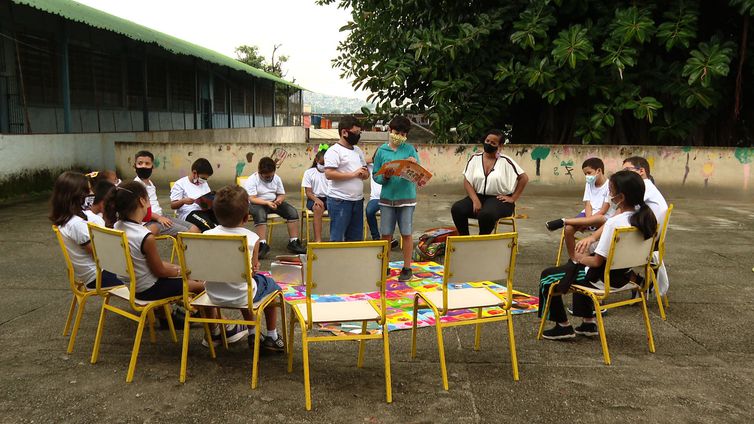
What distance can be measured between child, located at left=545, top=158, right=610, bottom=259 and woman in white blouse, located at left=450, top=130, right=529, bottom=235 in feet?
1.60

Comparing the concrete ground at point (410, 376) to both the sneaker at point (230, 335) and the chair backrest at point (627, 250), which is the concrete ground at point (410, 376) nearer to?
the sneaker at point (230, 335)

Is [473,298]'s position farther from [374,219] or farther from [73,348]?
[374,219]

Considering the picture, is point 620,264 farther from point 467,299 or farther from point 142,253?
point 142,253

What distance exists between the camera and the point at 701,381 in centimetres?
349

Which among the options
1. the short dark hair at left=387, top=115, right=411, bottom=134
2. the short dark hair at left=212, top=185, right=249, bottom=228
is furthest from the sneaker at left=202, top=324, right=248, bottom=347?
the short dark hair at left=387, top=115, right=411, bottom=134

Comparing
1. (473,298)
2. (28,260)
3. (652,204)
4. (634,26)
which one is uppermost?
(634,26)

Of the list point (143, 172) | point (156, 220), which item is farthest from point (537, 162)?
point (156, 220)

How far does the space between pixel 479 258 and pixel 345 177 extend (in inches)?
98.5

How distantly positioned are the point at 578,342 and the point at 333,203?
268 cm

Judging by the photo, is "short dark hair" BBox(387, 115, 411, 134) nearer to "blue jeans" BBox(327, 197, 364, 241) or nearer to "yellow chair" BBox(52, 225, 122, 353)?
"blue jeans" BBox(327, 197, 364, 241)

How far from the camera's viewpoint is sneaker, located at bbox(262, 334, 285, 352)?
3.80 meters

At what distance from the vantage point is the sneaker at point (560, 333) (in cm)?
415

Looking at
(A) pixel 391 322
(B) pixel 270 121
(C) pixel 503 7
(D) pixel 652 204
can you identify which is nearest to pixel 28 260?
(A) pixel 391 322

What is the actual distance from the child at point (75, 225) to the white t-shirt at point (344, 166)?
7.59 feet
